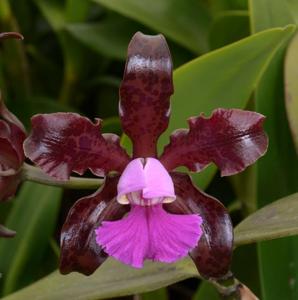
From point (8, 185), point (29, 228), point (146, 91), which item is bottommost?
point (29, 228)

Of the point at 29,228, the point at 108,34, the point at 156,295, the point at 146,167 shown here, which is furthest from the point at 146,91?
the point at 108,34

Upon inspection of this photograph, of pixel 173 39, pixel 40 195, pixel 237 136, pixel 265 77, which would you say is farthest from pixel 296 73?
pixel 40 195

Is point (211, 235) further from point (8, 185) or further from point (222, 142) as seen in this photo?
point (8, 185)

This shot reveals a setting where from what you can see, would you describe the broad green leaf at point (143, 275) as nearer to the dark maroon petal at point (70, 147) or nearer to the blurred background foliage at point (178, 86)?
the blurred background foliage at point (178, 86)

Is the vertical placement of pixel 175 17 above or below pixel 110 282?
above

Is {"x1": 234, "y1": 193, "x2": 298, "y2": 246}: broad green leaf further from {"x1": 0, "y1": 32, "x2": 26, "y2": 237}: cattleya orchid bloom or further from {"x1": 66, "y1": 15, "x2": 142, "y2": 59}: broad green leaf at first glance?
{"x1": 66, "y1": 15, "x2": 142, "y2": 59}: broad green leaf

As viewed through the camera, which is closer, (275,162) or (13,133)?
(13,133)
